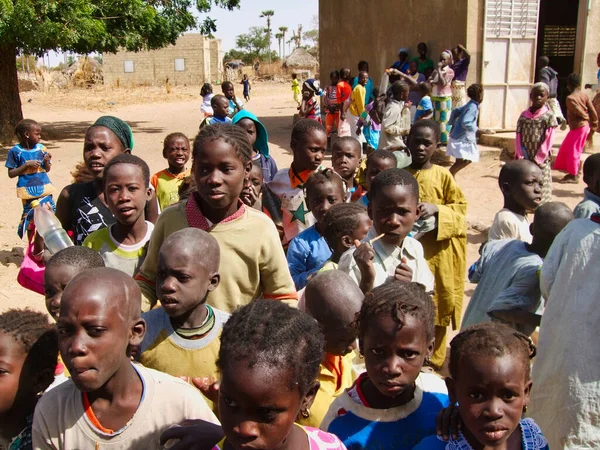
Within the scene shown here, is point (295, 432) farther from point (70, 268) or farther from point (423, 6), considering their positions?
point (423, 6)

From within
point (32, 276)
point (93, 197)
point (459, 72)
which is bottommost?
point (32, 276)

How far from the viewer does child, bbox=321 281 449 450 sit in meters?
1.85

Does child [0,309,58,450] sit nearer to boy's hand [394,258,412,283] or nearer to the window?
boy's hand [394,258,412,283]

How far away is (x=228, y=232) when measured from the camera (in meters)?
2.37

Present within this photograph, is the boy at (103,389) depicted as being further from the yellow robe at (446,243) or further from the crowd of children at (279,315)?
the yellow robe at (446,243)

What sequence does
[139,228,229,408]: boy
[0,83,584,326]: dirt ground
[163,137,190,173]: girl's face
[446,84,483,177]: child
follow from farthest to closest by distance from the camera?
[446,84,483,177]: child → [0,83,584,326]: dirt ground → [163,137,190,173]: girl's face → [139,228,229,408]: boy

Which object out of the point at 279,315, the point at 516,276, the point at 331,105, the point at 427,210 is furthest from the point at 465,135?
the point at 279,315

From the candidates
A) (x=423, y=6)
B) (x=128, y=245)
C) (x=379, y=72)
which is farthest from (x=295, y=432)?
(x=379, y=72)

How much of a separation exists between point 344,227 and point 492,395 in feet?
4.62

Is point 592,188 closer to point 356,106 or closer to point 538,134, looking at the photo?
point 538,134

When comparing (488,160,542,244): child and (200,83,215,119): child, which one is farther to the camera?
(200,83,215,119): child

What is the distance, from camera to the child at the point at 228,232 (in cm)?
234

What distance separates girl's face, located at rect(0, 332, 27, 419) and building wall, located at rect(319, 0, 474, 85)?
383 inches

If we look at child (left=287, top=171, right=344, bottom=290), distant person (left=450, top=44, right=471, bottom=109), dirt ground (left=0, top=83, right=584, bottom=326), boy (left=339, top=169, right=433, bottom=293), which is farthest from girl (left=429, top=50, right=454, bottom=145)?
boy (left=339, top=169, right=433, bottom=293)
